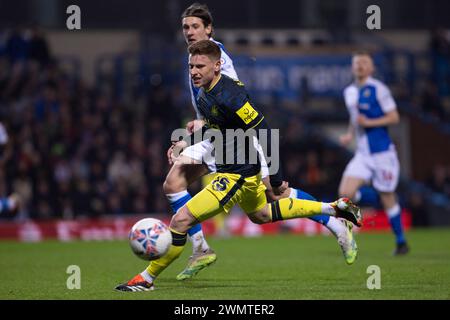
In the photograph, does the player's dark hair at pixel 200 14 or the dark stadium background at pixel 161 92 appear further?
the dark stadium background at pixel 161 92

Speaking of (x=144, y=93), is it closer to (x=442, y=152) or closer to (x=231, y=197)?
(x=442, y=152)

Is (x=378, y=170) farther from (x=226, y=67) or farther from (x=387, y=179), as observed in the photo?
(x=226, y=67)

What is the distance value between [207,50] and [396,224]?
203 inches

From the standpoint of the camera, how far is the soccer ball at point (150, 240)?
7859 millimetres

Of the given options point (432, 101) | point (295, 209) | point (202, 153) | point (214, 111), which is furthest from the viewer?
point (432, 101)

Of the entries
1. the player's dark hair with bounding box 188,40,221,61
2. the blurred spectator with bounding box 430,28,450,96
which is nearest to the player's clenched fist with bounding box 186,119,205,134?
the player's dark hair with bounding box 188,40,221,61

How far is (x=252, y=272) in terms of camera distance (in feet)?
32.9

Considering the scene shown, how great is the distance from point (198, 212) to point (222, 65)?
1.67 meters

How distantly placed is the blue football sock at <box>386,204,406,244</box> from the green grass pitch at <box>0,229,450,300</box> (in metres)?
0.25

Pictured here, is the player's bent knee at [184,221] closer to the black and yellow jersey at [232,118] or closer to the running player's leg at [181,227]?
the running player's leg at [181,227]

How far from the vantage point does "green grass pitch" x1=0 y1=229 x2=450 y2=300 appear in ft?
25.7

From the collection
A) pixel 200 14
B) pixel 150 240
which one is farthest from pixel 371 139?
pixel 150 240

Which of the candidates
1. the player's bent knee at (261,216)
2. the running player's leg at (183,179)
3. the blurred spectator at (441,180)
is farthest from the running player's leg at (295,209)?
the blurred spectator at (441,180)

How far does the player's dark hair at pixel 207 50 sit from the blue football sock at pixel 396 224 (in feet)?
16.4
